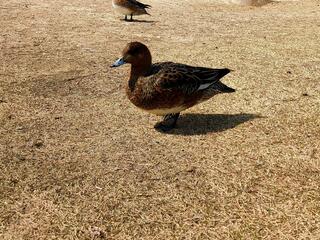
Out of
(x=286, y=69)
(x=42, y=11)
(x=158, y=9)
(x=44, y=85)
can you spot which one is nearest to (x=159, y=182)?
(x=44, y=85)

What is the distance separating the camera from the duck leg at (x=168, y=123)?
6.09 m

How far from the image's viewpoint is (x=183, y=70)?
604 centimetres

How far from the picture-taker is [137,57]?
19.6ft

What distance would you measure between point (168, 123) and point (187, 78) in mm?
727

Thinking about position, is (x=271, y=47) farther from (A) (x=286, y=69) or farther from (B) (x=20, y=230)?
(B) (x=20, y=230)

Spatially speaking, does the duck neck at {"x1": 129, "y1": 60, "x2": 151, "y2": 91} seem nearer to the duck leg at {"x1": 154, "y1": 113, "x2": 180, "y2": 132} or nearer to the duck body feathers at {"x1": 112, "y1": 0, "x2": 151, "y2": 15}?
the duck leg at {"x1": 154, "y1": 113, "x2": 180, "y2": 132}

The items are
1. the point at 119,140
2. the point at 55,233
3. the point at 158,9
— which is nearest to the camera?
the point at 55,233

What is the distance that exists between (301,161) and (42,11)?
1110 cm

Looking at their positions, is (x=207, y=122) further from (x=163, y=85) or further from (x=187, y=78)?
(x=163, y=85)

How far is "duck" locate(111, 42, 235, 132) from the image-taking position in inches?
228

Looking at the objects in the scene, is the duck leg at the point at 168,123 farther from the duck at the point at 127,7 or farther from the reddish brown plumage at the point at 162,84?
the duck at the point at 127,7

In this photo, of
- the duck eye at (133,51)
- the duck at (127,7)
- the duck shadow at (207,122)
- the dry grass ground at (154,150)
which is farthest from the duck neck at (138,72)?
the duck at (127,7)

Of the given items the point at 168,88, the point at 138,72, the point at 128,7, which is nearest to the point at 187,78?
the point at 168,88

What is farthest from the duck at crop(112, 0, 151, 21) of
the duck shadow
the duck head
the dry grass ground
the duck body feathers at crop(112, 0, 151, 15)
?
the duck head
